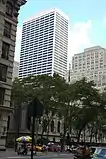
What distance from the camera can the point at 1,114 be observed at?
41.6 m

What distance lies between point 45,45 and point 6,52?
52.7 m

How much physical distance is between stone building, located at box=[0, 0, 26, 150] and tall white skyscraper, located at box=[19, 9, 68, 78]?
37055 mm

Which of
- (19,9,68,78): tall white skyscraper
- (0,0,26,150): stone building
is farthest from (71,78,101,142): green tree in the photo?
(19,9,68,78): tall white skyscraper

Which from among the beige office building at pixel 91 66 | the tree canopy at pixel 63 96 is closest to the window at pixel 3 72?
the tree canopy at pixel 63 96

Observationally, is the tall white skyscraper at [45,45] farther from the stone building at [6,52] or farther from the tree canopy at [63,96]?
the stone building at [6,52]

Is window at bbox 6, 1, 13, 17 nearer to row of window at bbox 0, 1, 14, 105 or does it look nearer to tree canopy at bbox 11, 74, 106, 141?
row of window at bbox 0, 1, 14, 105

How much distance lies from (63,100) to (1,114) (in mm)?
16333

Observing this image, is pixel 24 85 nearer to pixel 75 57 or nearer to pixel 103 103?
pixel 103 103

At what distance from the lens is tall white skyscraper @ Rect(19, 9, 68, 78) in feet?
285

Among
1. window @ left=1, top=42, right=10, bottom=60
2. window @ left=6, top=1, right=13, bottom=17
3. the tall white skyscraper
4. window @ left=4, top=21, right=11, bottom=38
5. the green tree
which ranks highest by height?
the tall white skyscraper

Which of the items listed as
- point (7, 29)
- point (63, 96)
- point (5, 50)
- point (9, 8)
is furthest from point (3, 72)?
point (63, 96)

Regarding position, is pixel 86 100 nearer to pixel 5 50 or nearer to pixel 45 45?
pixel 5 50

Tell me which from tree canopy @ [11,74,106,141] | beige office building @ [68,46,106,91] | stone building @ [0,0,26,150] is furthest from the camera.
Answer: beige office building @ [68,46,106,91]

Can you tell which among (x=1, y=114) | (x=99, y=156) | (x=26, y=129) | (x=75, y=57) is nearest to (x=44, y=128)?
(x=26, y=129)
